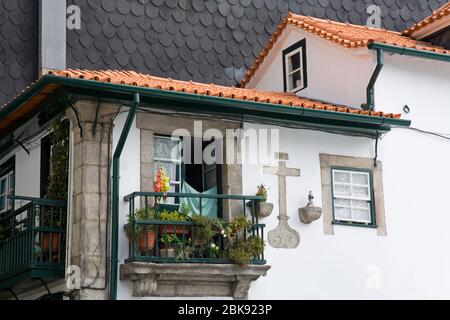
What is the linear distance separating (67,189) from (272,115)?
359 cm

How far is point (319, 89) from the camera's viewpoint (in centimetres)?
2381

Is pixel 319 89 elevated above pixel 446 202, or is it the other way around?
pixel 319 89

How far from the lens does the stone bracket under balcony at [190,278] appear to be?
19203 mm

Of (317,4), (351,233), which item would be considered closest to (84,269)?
(351,233)

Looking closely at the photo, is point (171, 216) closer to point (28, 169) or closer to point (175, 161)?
point (175, 161)

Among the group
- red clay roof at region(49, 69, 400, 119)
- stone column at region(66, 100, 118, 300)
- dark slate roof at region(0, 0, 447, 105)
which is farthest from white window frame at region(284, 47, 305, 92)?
stone column at region(66, 100, 118, 300)

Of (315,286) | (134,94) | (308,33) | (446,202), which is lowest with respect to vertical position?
(315,286)

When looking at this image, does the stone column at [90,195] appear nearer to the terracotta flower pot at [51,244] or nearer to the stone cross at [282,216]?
the terracotta flower pot at [51,244]

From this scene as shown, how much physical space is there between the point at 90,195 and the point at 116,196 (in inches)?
15.6

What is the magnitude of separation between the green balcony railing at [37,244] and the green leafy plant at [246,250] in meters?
2.66

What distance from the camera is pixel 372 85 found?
2244cm

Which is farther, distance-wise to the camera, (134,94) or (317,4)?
(317,4)

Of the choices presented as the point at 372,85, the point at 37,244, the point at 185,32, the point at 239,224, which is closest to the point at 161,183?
the point at 239,224

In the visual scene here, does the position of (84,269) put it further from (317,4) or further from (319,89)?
(317,4)
